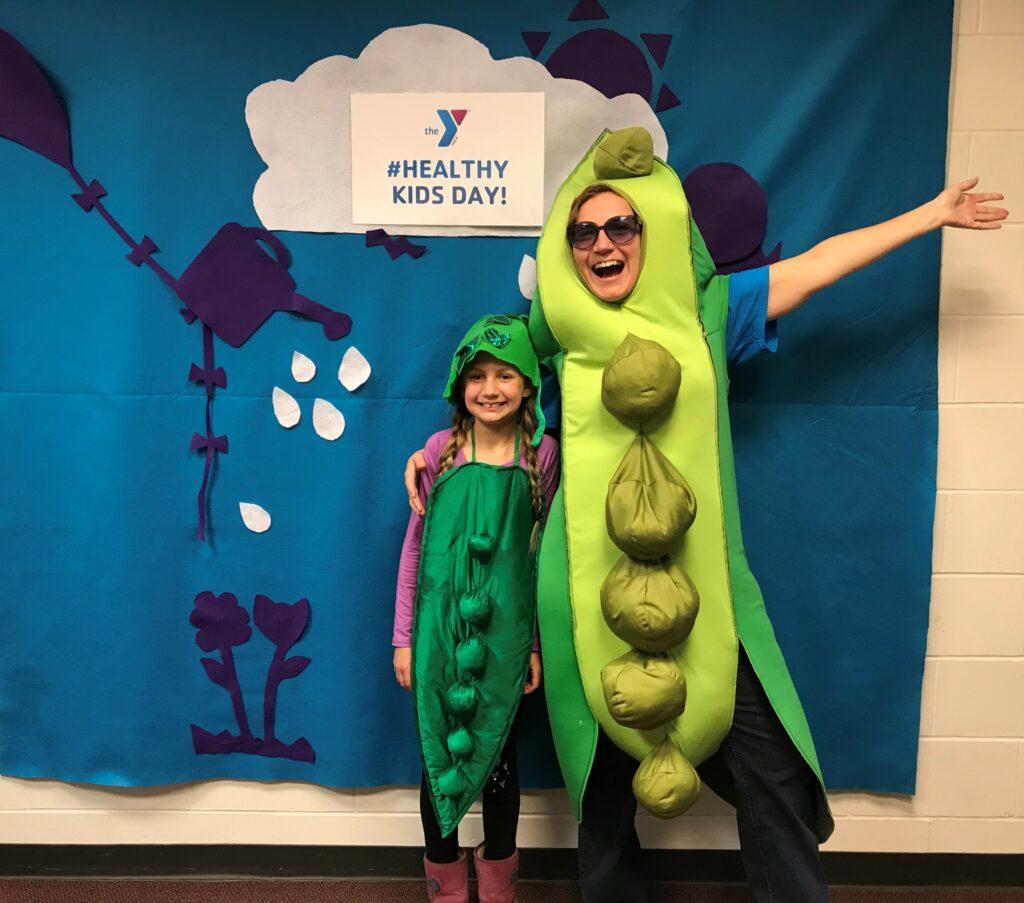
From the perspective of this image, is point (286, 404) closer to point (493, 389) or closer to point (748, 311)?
point (493, 389)

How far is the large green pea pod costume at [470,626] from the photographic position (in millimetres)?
1373

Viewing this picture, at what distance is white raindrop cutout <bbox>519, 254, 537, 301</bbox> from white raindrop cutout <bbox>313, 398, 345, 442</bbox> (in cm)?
45

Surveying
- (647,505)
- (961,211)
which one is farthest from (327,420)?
(961,211)

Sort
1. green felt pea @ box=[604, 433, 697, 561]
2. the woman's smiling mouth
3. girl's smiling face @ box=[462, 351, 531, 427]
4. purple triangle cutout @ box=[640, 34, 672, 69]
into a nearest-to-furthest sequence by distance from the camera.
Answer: green felt pea @ box=[604, 433, 697, 561]
the woman's smiling mouth
girl's smiling face @ box=[462, 351, 531, 427]
purple triangle cutout @ box=[640, 34, 672, 69]

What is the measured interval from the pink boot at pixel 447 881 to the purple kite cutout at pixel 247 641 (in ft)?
1.16

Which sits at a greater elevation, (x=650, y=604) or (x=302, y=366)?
(x=302, y=366)

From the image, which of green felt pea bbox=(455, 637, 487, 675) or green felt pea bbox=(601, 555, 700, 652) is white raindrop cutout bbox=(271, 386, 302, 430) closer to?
green felt pea bbox=(455, 637, 487, 675)

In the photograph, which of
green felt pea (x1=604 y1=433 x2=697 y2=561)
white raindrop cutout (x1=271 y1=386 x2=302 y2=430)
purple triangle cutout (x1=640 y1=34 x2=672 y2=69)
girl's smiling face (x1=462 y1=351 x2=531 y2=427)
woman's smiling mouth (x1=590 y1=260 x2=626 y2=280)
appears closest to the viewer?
green felt pea (x1=604 y1=433 x2=697 y2=561)

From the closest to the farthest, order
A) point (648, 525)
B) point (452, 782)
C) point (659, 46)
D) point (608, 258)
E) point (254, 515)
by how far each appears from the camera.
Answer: point (648, 525), point (608, 258), point (452, 782), point (659, 46), point (254, 515)

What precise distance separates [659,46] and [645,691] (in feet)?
3.86

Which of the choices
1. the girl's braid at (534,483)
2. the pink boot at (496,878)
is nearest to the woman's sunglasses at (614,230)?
the girl's braid at (534,483)

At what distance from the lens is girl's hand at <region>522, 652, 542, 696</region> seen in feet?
4.68

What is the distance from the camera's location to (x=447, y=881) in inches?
59.6

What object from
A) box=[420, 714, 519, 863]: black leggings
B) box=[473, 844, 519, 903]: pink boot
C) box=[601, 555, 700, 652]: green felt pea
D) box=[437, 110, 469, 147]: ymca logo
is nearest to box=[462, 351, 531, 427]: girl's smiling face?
box=[601, 555, 700, 652]: green felt pea
